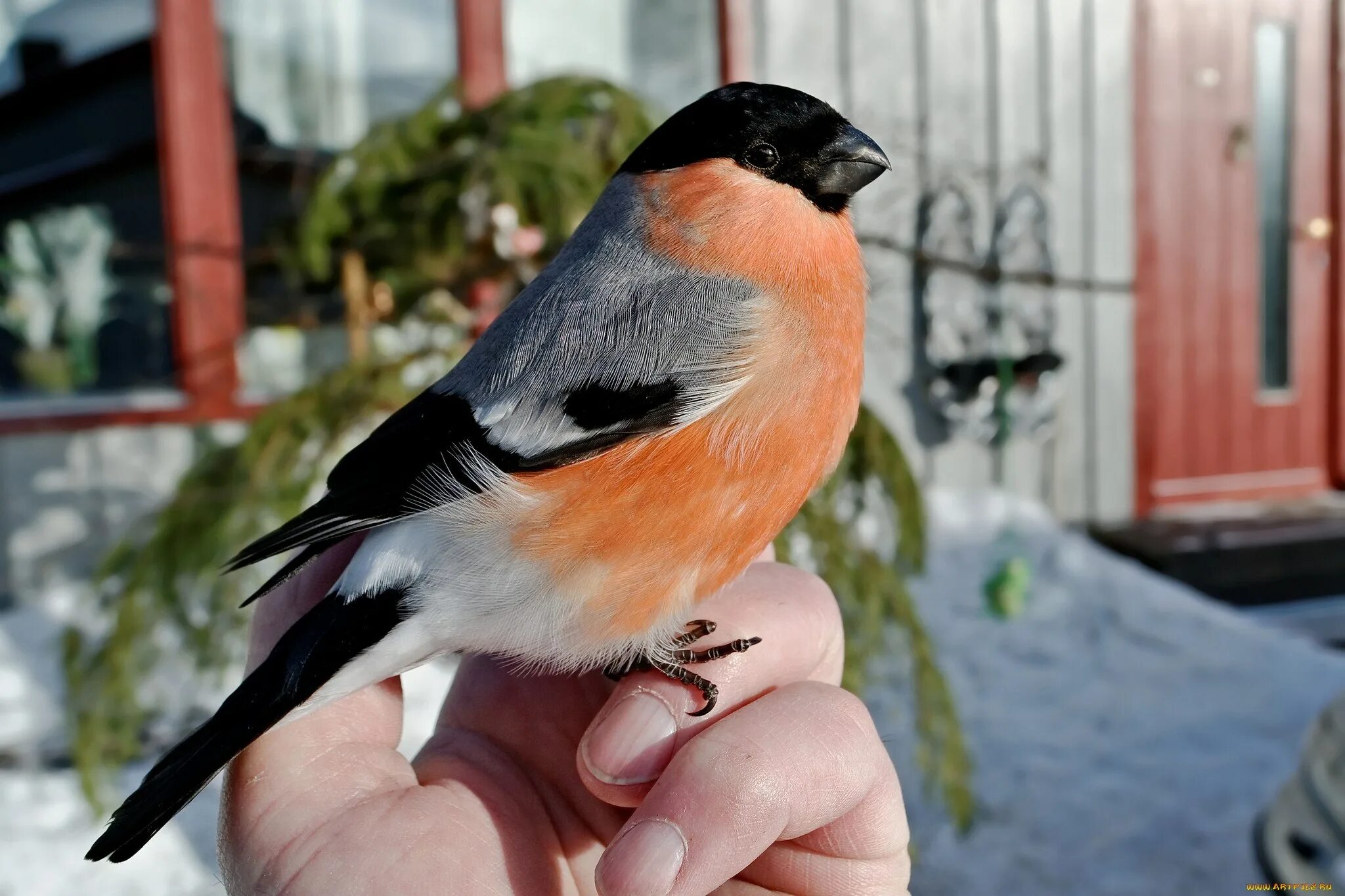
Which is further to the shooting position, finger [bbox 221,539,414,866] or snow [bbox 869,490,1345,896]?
snow [bbox 869,490,1345,896]

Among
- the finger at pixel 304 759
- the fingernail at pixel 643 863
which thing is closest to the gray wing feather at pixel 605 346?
the finger at pixel 304 759

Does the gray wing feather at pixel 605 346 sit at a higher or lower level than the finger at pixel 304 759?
higher

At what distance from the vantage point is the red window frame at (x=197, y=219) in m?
4.71

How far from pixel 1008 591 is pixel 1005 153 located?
9.26 feet

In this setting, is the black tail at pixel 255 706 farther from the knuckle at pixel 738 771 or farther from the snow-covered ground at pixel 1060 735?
the snow-covered ground at pixel 1060 735

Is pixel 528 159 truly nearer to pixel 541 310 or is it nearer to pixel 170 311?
pixel 541 310

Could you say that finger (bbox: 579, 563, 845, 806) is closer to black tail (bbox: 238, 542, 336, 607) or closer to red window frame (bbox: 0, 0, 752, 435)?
black tail (bbox: 238, 542, 336, 607)

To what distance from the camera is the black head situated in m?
1.67

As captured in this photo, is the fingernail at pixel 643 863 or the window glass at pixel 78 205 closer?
the fingernail at pixel 643 863

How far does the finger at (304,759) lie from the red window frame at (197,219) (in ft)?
11.5

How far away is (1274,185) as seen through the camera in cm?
656

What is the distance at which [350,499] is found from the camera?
4.84 ft

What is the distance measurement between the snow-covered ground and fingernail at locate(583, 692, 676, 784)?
1462 mm

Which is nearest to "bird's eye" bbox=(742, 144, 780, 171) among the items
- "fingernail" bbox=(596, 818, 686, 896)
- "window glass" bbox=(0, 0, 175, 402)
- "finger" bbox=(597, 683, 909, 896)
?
"finger" bbox=(597, 683, 909, 896)
